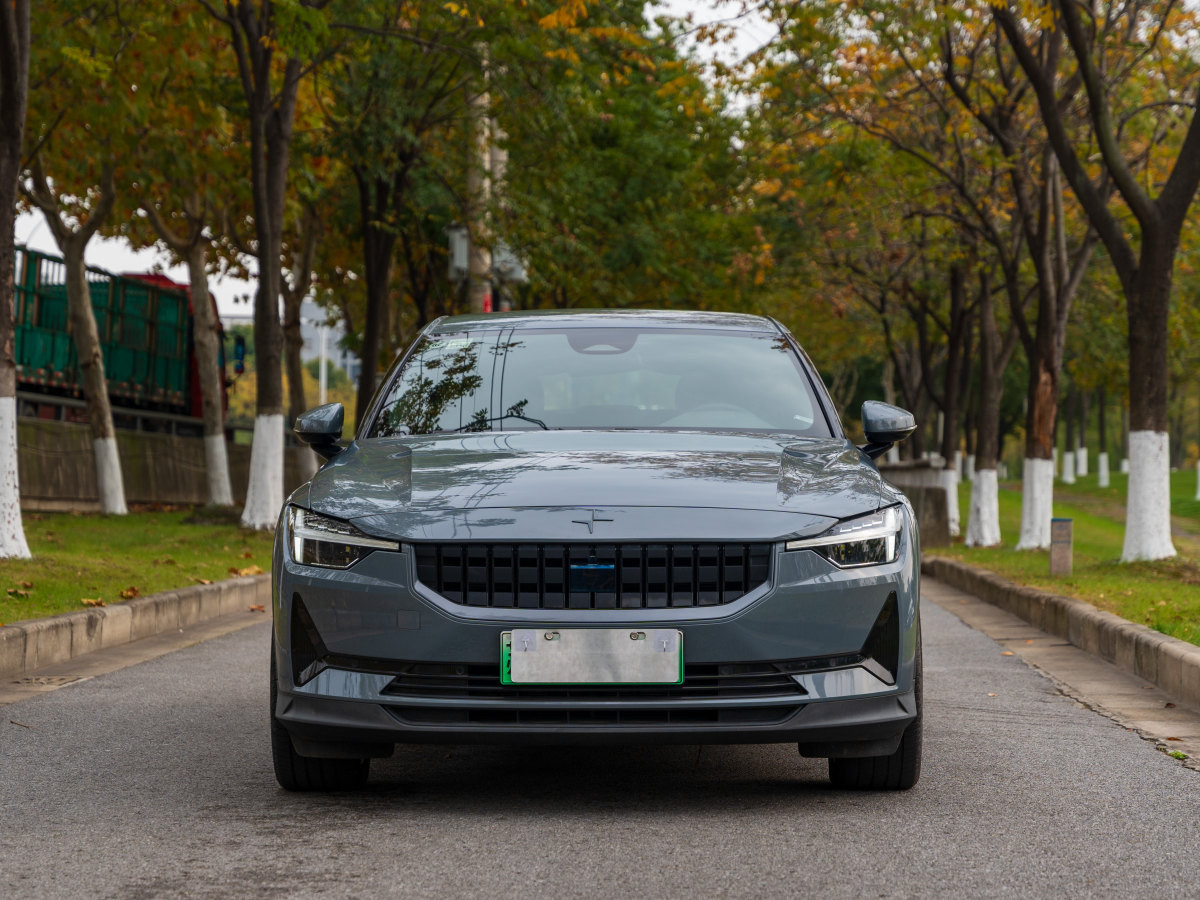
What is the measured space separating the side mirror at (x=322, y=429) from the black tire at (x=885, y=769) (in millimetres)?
2062

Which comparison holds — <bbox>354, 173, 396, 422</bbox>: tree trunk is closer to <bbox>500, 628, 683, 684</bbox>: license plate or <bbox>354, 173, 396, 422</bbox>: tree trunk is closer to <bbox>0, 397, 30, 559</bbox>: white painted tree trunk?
<bbox>0, 397, 30, 559</bbox>: white painted tree trunk

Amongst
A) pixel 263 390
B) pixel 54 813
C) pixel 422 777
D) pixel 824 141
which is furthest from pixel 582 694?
pixel 824 141

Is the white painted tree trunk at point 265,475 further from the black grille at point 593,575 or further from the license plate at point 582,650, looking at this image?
the license plate at point 582,650

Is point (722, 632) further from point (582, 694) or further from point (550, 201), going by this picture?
point (550, 201)

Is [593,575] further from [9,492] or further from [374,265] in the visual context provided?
[374,265]

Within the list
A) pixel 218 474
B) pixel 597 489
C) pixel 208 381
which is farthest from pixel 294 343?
pixel 597 489

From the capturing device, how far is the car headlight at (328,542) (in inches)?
186

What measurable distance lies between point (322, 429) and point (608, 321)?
51.2 inches

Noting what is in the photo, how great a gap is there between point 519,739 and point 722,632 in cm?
66

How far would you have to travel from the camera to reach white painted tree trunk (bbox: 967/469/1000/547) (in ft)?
74.6

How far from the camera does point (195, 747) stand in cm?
605

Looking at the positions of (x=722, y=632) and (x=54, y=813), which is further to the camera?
(x=54, y=813)

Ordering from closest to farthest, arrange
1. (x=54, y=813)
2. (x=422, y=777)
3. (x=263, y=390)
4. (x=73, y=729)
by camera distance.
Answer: (x=54, y=813), (x=422, y=777), (x=73, y=729), (x=263, y=390)

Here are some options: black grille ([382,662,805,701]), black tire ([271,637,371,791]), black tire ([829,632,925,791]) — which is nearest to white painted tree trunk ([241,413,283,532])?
black tire ([271,637,371,791])
